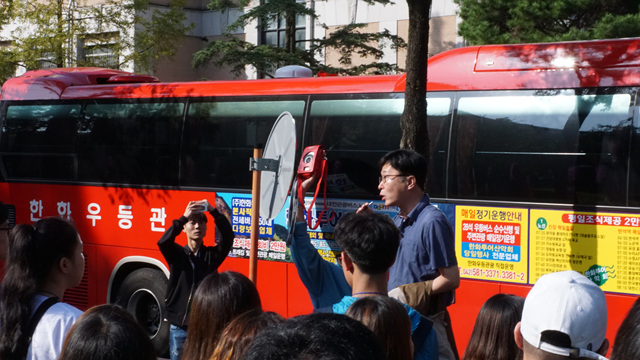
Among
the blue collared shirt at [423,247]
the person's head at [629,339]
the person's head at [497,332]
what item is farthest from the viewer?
the blue collared shirt at [423,247]

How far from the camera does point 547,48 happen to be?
673cm

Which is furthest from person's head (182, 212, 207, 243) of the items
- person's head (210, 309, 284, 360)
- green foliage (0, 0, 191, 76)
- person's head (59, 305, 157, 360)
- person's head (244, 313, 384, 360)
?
green foliage (0, 0, 191, 76)

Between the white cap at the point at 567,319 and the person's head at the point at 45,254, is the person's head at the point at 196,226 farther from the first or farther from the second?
the white cap at the point at 567,319

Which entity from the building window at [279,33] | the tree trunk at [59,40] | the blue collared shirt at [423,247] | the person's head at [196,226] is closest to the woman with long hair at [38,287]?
the blue collared shirt at [423,247]

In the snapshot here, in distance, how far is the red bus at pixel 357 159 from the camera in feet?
20.7

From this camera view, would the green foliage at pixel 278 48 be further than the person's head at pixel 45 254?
Yes

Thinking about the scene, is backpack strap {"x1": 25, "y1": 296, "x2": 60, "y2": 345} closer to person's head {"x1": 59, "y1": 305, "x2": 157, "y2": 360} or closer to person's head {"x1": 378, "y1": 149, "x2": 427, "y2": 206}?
person's head {"x1": 59, "y1": 305, "x2": 157, "y2": 360}

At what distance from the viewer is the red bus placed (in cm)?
630

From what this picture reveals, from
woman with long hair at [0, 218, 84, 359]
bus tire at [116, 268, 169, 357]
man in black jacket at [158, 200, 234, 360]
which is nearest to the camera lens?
woman with long hair at [0, 218, 84, 359]

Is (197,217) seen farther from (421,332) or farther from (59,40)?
(59,40)

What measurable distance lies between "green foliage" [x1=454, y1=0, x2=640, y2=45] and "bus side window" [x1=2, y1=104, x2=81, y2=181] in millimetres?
7149

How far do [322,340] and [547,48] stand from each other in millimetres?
5891

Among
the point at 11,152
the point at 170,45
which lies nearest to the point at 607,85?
the point at 11,152

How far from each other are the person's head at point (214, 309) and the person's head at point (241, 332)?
34cm
